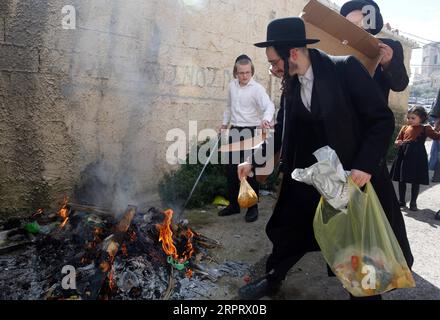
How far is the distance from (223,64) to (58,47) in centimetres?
293

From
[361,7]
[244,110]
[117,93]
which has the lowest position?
[244,110]

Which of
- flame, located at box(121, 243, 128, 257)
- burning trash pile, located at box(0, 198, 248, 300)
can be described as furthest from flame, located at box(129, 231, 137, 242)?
flame, located at box(121, 243, 128, 257)

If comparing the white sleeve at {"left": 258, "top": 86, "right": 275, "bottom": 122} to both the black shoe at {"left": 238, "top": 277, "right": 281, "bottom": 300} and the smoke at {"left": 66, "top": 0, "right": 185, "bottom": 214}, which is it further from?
the black shoe at {"left": 238, "top": 277, "right": 281, "bottom": 300}

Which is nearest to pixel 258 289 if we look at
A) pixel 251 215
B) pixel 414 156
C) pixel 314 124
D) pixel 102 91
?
pixel 314 124

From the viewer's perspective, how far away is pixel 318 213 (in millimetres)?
2418

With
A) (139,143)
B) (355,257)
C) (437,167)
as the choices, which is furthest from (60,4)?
(437,167)

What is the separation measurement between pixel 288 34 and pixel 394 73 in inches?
46.7

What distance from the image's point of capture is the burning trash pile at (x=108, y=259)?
282 cm

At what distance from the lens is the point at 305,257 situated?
3.72 m

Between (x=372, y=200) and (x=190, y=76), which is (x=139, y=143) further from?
(x=372, y=200)

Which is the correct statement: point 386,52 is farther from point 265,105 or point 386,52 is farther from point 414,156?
point 414,156

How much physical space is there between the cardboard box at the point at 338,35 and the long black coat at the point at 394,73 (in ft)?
0.40

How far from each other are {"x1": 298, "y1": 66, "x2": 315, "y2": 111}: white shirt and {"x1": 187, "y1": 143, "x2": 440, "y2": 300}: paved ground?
1606 mm

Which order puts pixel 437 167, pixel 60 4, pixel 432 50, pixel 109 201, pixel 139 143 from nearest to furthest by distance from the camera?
pixel 60 4
pixel 109 201
pixel 139 143
pixel 437 167
pixel 432 50
